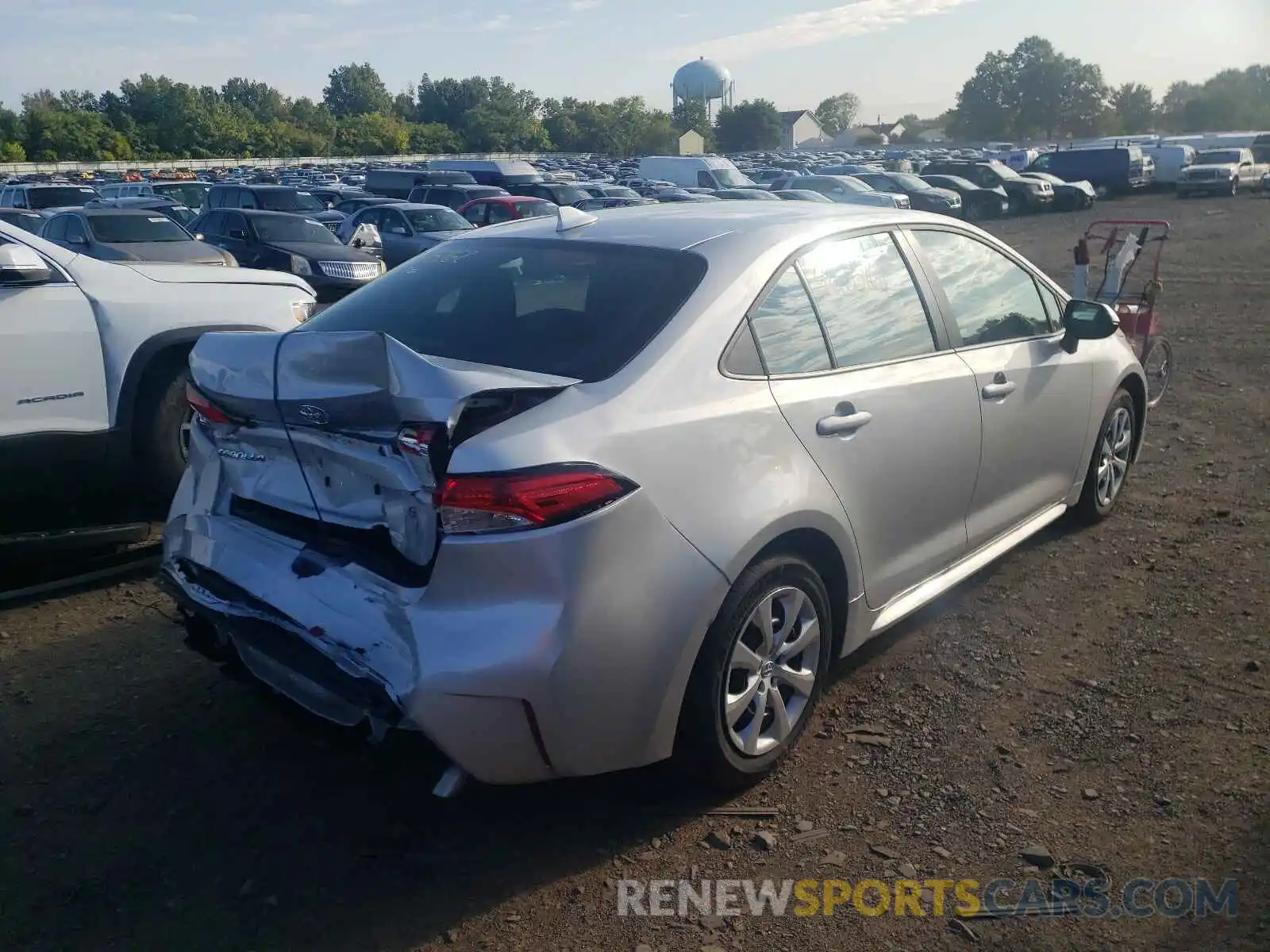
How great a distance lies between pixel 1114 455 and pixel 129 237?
1380 centimetres

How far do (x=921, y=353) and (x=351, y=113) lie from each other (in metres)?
131

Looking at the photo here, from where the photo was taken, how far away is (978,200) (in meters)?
34.1

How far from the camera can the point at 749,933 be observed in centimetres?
260

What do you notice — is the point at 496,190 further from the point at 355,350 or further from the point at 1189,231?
the point at 355,350

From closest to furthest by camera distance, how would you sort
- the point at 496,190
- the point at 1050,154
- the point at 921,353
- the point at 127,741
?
the point at 127,741, the point at 921,353, the point at 496,190, the point at 1050,154

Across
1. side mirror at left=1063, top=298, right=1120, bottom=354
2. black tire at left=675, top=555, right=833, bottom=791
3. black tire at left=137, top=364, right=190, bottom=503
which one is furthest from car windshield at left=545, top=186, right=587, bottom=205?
black tire at left=675, top=555, right=833, bottom=791

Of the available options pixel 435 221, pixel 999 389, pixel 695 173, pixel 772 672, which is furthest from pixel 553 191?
pixel 772 672

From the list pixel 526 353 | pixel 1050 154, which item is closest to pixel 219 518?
pixel 526 353

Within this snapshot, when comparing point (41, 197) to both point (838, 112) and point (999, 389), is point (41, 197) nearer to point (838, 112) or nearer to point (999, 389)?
point (999, 389)

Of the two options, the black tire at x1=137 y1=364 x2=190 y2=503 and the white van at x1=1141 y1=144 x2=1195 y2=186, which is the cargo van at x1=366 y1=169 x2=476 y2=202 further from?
the white van at x1=1141 y1=144 x2=1195 y2=186

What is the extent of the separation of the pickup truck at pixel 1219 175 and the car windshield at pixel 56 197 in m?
36.6

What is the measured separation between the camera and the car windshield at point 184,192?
28406 mm

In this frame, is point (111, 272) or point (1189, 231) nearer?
point (111, 272)

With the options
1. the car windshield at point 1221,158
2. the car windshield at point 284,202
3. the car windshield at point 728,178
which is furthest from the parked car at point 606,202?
the car windshield at point 1221,158
